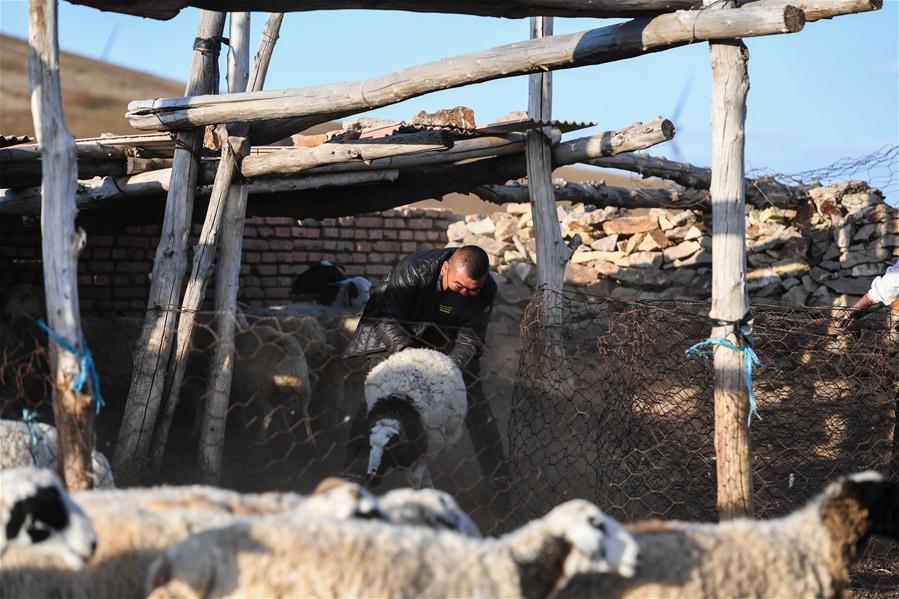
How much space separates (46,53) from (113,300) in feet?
18.9

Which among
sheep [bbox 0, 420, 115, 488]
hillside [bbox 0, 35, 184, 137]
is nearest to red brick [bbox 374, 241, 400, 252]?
sheep [bbox 0, 420, 115, 488]

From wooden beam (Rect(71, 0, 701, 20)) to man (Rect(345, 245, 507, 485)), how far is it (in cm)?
206

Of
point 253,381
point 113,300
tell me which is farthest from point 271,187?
point 113,300

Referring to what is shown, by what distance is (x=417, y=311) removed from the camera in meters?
6.10

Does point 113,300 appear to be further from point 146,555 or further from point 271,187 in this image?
point 146,555

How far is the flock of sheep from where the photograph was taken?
7.52 feet

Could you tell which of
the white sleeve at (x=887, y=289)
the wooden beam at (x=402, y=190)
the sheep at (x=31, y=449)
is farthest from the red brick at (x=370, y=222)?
the sheep at (x=31, y=449)

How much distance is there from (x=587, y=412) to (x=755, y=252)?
4776 mm

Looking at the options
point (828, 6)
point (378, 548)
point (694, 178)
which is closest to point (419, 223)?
point (694, 178)

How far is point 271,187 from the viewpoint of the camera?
6309 mm

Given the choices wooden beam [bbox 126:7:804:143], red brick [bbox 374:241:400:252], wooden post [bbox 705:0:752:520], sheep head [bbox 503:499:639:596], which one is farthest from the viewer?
red brick [bbox 374:241:400:252]

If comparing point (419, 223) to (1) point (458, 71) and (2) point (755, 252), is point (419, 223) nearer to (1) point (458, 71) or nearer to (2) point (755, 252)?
(2) point (755, 252)

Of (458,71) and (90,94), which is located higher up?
(90,94)

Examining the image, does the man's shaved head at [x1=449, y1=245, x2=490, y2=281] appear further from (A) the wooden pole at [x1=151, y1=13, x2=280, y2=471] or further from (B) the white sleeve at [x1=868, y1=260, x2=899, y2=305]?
(B) the white sleeve at [x1=868, y1=260, x2=899, y2=305]
